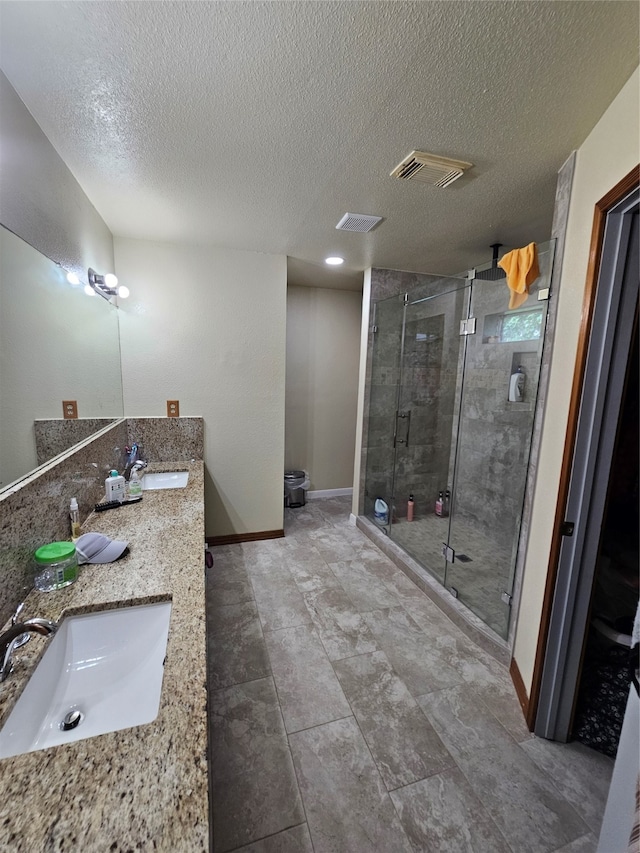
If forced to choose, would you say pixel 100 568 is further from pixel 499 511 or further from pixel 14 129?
pixel 499 511

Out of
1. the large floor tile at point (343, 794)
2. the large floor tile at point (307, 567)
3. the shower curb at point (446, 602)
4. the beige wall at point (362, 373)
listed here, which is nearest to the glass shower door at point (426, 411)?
the shower curb at point (446, 602)

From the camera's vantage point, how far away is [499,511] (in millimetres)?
2967

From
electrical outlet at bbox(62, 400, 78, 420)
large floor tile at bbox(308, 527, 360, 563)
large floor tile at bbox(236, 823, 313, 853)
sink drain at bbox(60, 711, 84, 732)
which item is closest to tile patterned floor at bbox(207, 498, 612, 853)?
large floor tile at bbox(236, 823, 313, 853)

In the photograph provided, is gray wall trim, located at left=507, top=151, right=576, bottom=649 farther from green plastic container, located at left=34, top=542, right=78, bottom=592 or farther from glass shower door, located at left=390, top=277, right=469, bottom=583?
green plastic container, located at left=34, top=542, right=78, bottom=592

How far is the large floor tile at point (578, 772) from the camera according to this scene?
47.9 inches

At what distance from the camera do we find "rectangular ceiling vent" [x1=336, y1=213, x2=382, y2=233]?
208 cm

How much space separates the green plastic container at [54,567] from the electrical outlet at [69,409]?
26.4 inches

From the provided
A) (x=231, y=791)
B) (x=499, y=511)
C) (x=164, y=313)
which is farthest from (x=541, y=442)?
(x=164, y=313)

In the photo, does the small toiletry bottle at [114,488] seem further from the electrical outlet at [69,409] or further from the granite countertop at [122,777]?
the granite countertop at [122,777]

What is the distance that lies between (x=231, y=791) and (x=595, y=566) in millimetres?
1608

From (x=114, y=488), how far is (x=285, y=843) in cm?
160

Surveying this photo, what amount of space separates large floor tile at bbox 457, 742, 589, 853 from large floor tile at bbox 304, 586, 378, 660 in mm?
674

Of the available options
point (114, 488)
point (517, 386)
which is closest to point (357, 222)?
point (517, 386)

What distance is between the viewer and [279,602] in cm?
228
